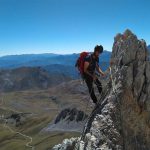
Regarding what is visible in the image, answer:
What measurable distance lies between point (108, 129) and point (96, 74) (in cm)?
520

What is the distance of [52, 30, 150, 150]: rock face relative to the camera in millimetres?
20078

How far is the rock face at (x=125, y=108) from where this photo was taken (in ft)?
65.9

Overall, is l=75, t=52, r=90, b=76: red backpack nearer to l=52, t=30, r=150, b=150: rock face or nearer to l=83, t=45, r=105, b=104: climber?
l=83, t=45, r=105, b=104: climber

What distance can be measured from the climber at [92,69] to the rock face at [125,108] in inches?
39.1

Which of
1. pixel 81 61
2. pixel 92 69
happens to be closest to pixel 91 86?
pixel 92 69

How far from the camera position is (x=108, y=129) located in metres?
20.4

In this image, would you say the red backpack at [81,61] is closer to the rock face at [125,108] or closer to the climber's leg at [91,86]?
the climber's leg at [91,86]

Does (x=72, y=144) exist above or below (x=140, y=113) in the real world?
below

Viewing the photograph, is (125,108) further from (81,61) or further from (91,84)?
(81,61)

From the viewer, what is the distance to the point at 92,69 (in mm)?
24156

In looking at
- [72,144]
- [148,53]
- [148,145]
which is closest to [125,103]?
[148,145]

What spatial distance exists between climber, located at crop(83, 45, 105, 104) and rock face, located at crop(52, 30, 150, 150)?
992 millimetres

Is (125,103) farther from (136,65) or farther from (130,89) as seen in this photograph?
(136,65)

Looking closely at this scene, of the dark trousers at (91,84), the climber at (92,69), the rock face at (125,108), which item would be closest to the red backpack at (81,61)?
the climber at (92,69)
